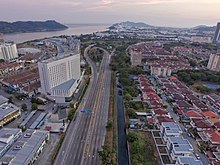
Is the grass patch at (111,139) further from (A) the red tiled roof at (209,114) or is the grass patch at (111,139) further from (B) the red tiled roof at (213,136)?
(A) the red tiled roof at (209,114)

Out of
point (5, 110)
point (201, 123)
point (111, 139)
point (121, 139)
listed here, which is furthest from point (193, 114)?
point (5, 110)

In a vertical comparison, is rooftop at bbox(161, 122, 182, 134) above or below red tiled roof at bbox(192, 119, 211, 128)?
above

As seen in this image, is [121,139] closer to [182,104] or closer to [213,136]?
[213,136]

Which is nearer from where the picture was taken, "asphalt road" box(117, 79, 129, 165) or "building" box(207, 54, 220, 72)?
"asphalt road" box(117, 79, 129, 165)

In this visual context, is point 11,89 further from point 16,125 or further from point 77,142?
point 77,142

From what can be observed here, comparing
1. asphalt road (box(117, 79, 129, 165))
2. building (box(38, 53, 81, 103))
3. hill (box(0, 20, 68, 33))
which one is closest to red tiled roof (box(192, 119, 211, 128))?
asphalt road (box(117, 79, 129, 165))

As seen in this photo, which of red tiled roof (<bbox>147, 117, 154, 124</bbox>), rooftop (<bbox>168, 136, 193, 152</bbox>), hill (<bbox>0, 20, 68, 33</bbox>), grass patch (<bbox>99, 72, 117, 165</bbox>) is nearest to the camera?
grass patch (<bbox>99, 72, 117, 165</bbox>)

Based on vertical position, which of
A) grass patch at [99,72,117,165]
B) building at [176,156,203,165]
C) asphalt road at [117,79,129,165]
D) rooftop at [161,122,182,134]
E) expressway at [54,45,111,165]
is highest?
rooftop at [161,122,182,134]

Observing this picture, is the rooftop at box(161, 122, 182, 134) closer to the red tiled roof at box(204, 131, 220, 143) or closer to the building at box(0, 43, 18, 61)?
the red tiled roof at box(204, 131, 220, 143)
